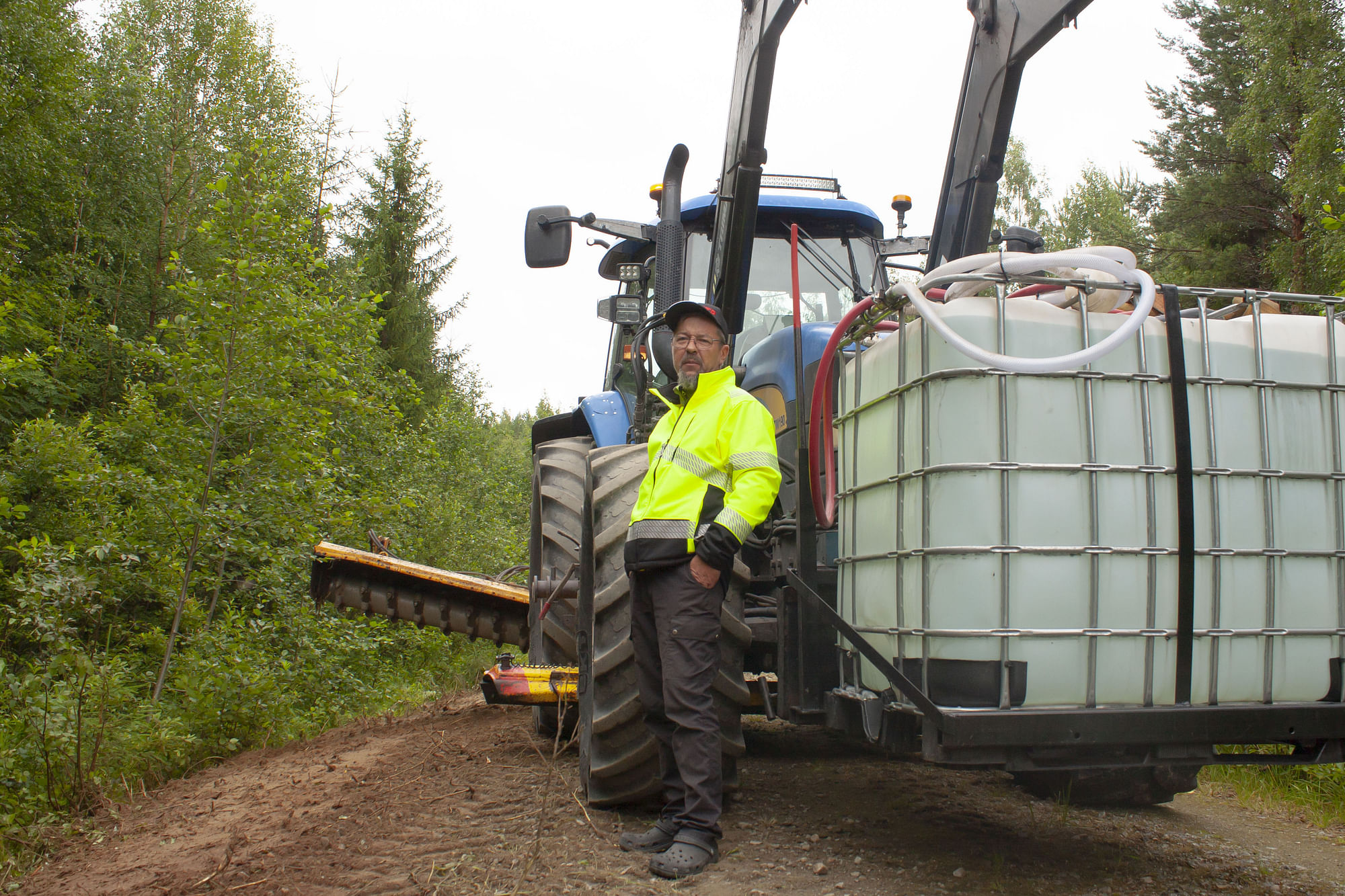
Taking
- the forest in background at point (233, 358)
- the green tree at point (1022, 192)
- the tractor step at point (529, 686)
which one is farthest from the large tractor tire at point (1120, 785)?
the green tree at point (1022, 192)

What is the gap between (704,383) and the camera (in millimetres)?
3309

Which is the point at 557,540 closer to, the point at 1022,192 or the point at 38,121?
the point at 38,121

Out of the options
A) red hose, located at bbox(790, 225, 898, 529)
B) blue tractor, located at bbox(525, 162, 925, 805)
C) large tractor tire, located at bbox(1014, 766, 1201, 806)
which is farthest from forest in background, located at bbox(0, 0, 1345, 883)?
red hose, located at bbox(790, 225, 898, 529)

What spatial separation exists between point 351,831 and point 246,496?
13.7 ft

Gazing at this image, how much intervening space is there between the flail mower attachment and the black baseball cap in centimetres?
260

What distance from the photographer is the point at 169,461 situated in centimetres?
708

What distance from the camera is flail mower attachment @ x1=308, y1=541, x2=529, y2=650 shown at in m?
5.56

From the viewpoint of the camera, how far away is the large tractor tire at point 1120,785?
3.90 metres

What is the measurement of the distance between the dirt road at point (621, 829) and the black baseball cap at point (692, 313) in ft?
5.63

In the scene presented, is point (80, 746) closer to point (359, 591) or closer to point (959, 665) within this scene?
point (359, 591)

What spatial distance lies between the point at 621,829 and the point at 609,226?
312 centimetres

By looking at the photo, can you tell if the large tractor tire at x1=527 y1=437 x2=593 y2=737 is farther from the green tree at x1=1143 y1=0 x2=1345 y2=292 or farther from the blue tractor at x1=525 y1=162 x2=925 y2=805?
the green tree at x1=1143 y1=0 x2=1345 y2=292

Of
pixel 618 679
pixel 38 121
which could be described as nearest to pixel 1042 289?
pixel 618 679

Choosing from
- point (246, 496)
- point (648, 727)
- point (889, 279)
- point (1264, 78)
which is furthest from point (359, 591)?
point (1264, 78)
